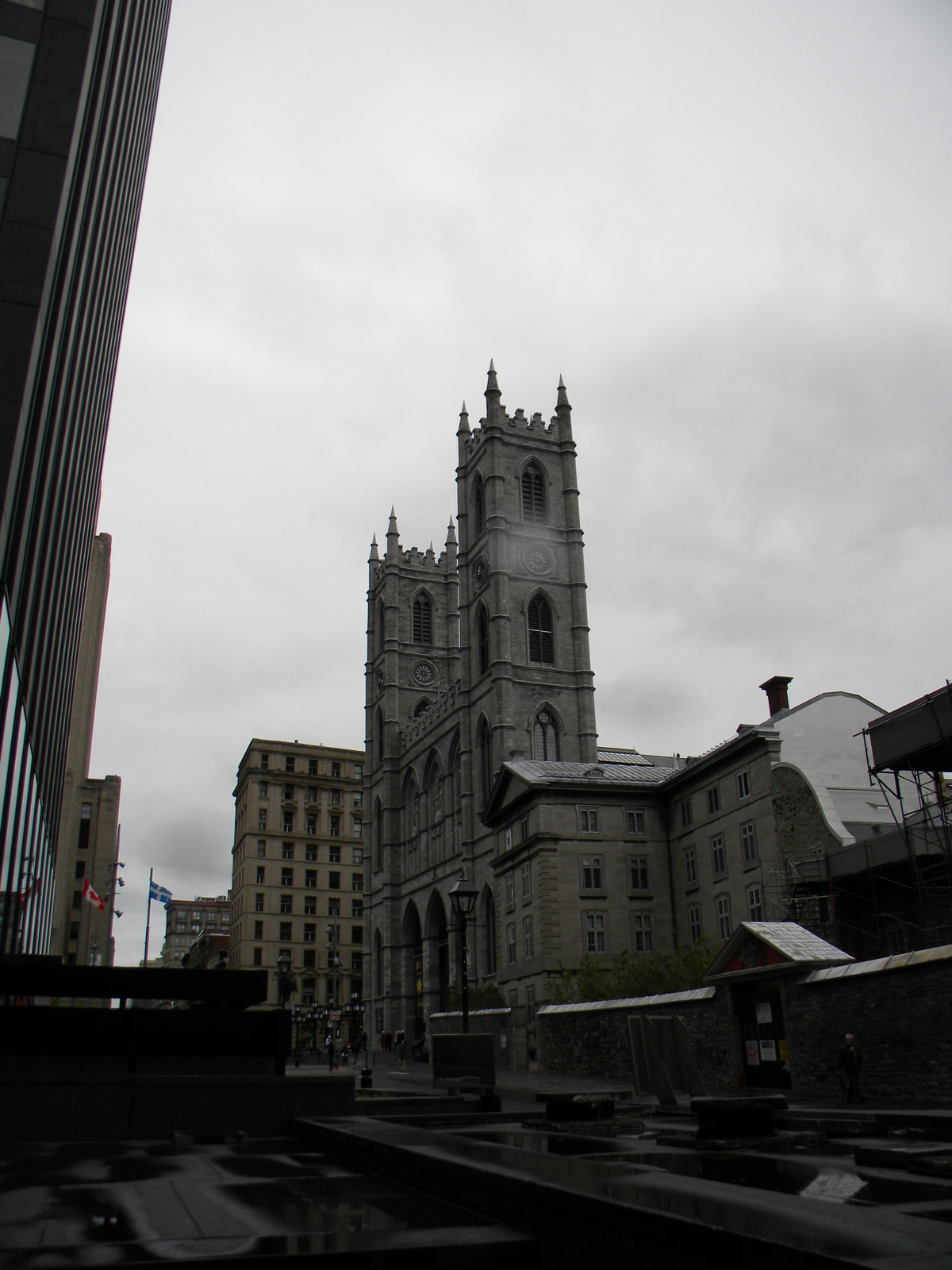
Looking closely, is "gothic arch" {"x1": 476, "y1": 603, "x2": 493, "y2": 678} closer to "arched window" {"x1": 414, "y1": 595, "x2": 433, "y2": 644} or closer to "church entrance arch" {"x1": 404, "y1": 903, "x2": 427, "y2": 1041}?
"church entrance arch" {"x1": 404, "y1": 903, "x2": 427, "y2": 1041}

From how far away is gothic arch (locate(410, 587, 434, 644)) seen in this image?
97438mm

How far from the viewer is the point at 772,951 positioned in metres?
22.0

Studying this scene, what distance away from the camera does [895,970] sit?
60.1ft

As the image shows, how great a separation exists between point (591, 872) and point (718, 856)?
19.5ft

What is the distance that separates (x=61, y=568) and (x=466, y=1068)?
599 inches

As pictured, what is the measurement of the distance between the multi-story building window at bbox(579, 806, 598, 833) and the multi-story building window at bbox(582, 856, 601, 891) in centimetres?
119

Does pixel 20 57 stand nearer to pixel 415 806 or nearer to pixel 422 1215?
pixel 422 1215

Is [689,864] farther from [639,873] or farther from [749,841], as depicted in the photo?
[749,841]

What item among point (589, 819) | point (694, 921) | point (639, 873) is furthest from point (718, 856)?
point (589, 819)

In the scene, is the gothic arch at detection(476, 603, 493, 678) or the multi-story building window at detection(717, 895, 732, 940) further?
the gothic arch at detection(476, 603, 493, 678)

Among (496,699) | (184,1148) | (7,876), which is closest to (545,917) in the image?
(496,699)

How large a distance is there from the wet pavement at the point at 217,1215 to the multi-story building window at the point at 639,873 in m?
37.9

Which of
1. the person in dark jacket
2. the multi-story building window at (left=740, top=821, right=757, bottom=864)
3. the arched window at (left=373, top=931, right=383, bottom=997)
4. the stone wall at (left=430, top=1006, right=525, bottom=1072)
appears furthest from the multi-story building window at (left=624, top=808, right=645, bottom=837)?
the arched window at (left=373, top=931, right=383, bottom=997)

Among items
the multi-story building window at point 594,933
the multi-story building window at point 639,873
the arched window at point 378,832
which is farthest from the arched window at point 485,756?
the multi-story building window at point 594,933
